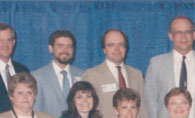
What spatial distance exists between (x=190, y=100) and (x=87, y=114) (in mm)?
938

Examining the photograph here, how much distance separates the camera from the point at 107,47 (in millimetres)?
4797

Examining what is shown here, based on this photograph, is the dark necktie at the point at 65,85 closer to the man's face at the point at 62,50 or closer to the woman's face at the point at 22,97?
the man's face at the point at 62,50

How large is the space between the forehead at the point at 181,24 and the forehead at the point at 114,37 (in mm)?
Result: 523

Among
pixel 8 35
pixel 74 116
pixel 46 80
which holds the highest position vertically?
pixel 8 35

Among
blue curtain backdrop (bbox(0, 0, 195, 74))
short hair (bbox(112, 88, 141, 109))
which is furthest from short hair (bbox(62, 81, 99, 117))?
blue curtain backdrop (bbox(0, 0, 195, 74))

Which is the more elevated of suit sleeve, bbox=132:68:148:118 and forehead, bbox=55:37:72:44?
forehead, bbox=55:37:72:44

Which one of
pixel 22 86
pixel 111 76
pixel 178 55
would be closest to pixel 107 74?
pixel 111 76

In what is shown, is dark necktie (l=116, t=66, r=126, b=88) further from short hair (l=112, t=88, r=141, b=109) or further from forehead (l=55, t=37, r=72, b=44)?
forehead (l=55, t=37, r=72, b=44)

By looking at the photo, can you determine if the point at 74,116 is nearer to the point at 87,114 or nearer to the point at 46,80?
the point at 87,114

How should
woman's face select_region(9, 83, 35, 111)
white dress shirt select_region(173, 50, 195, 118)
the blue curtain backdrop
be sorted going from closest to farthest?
1. woman's face select_region(9, 83, 35, 111)
2. white dress shirt select_region(173, 50, 195, 118)
3. the blue curtain backdrop

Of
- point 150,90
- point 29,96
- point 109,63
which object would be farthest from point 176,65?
point 29,96

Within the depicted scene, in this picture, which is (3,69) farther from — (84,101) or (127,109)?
(127,109)

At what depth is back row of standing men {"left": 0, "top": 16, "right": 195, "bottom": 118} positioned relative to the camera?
4652 mm

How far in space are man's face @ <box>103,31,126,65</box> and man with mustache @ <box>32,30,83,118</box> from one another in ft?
1.19
